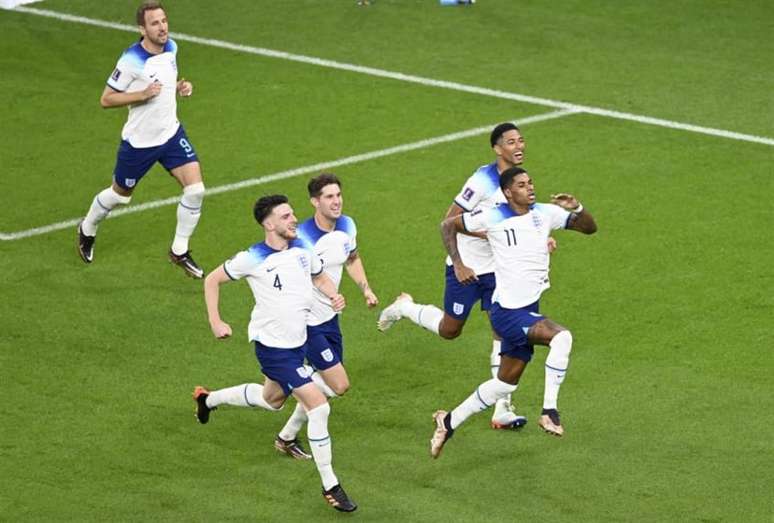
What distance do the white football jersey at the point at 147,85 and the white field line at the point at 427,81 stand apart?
7.32m

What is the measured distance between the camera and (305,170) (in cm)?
2217

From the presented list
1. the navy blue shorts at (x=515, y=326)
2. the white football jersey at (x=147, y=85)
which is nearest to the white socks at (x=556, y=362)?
the navy blue shorts at (x=515, y=326)

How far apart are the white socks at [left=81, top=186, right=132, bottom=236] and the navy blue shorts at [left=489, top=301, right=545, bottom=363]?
19.2 ft

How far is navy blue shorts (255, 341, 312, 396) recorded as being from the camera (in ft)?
46.0

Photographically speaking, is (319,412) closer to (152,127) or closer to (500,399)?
(500,399)

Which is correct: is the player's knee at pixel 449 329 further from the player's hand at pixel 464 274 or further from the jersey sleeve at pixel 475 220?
the jersey sleeve at pixel 475 220

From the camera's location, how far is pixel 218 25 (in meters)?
28.6

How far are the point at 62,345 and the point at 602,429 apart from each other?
537 cm

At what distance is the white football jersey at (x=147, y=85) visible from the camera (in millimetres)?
18328

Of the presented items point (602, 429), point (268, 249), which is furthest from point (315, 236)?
point (602, 429)

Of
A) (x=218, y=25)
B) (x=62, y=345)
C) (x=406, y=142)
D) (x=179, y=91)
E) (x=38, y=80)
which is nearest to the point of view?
(x=62, y=345)

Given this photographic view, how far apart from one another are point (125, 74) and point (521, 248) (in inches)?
225

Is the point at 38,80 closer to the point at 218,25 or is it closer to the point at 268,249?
the point at 218,25

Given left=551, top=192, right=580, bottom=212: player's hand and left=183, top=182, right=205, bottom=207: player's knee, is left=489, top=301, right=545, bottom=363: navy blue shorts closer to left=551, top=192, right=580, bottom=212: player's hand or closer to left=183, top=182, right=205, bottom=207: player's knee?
left=551, top=192, right=580, bottom=212: player's hand
